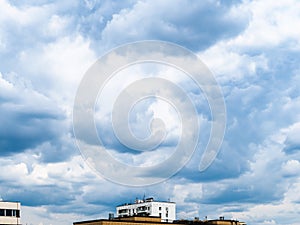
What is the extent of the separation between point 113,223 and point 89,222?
792 cm

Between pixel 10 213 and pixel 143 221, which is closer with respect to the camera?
pixel 143 221

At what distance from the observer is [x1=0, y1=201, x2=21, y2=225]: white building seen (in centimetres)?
14850

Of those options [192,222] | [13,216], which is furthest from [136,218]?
[13,216]

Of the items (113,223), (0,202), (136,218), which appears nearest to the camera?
(113,223)

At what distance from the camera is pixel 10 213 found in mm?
150750

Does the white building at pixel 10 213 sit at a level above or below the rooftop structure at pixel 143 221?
above

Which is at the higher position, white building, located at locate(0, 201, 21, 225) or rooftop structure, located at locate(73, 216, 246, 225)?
white building, located at locate(0, 201, 21, 225)

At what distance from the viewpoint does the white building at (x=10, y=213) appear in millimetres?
148500

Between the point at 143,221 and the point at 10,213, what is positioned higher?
the point at 10,213

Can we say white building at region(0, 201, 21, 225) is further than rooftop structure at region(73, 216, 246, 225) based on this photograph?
Yes

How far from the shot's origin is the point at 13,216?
5955 inches

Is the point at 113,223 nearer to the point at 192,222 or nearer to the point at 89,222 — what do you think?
the point at 89,222

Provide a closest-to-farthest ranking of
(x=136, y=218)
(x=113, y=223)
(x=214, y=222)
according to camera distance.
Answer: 1. (x=113, y=223)
2. (x=136, y=218)
3. (x=214, y=222)

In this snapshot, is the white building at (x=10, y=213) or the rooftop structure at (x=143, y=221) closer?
the rooftop structure at (x=143, y=221)
